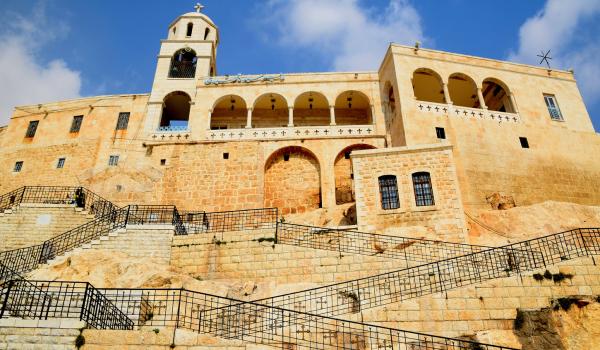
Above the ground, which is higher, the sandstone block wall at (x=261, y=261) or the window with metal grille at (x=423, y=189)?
the window with metal grille at (x=423, y=189)

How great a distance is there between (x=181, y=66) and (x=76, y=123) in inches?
316

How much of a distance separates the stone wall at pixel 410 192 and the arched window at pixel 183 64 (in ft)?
52.2

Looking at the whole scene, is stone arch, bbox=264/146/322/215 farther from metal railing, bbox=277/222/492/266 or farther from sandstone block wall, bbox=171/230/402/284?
sandstone block wall, bbox=171/230/402/284

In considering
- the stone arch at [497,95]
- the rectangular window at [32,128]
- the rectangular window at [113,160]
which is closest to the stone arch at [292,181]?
the rectangular window at [113,160]

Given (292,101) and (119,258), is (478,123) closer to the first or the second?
(292,101)

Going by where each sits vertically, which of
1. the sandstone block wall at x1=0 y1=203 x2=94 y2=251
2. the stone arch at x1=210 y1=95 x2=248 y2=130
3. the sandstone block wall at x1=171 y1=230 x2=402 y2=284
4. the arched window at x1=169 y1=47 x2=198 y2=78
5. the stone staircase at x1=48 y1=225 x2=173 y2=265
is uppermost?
the arched window at x1=169 y1=47 x2=198 y2=78

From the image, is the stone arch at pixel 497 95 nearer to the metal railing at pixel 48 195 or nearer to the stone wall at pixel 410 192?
the stone wall at pixel 410 192

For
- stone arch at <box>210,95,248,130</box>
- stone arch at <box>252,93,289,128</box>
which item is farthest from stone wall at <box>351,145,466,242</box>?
stone arch at <box>210,95,248,130</box>

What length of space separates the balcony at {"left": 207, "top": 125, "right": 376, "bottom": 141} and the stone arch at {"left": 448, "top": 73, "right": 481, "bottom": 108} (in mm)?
6824

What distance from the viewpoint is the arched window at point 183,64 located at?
Result: 97.3 feet

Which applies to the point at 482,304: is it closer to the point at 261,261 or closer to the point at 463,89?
the point at 261,261

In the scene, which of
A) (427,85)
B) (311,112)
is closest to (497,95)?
(427,85)

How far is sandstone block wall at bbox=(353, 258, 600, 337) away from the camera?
1153cm

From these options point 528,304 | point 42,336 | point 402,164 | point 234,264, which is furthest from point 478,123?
point 42,336
